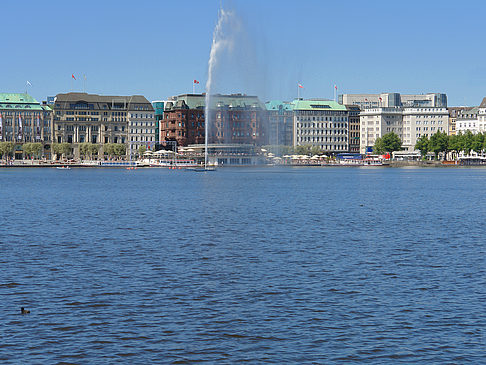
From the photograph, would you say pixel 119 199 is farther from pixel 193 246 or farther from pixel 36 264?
pixel 36 264

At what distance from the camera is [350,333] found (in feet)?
70.3

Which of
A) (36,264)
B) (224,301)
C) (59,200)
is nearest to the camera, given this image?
(224,301)

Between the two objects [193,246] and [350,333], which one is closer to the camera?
[350,333]

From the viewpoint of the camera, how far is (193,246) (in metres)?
39.4

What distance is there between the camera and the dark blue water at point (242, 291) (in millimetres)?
20062

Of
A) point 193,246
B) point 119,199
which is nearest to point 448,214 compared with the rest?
point 193,246

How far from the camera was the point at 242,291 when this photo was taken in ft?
89.3

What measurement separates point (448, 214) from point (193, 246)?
28362 millimetres

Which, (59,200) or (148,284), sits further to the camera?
(59,200)

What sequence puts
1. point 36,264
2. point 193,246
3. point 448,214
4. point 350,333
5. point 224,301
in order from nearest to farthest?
point 350,333
point 224,301
point 36,264
point 193,246
point 448,214

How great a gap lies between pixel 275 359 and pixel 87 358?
4.52m

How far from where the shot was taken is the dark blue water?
20.1 meters

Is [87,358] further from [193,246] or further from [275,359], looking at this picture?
[193,246]

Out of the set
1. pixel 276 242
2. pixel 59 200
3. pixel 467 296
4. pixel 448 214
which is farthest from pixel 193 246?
pixel 59 200
